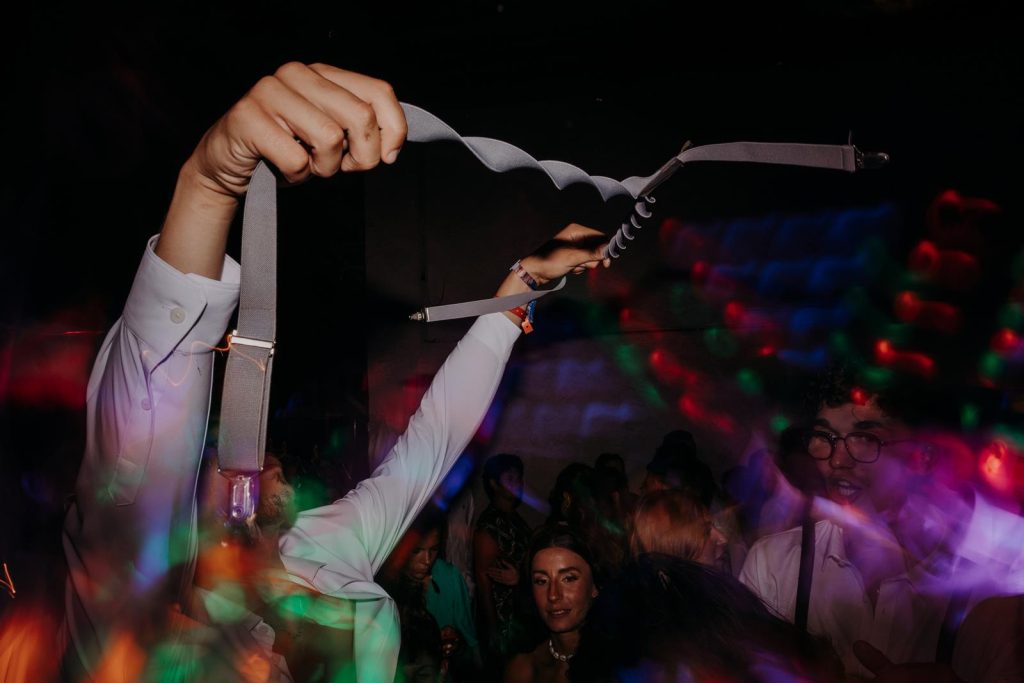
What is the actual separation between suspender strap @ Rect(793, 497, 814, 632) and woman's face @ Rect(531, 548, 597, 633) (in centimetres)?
91

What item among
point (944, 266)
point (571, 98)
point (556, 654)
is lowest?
point (556, 654)

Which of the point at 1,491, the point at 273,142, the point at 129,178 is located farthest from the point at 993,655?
the point at 129,178

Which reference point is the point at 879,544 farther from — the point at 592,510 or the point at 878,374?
the point at 878,374

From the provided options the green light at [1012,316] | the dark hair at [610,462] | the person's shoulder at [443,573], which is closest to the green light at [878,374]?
the green light at [1012,316]

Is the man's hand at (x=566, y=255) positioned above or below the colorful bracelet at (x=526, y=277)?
above

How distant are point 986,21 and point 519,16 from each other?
4.35 metres

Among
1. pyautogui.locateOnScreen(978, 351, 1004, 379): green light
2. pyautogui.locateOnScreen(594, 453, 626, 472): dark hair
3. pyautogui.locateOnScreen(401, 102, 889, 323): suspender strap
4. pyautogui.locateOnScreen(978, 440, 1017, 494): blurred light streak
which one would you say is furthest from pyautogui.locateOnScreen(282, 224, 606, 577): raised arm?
pyautogui.locateOnScreen(978, 351, 1004, 379): green light

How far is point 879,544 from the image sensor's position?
10.8 feet

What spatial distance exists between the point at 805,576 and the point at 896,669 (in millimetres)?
519

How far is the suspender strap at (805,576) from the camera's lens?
3.11m

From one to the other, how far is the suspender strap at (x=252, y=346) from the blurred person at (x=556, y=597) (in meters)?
2.55

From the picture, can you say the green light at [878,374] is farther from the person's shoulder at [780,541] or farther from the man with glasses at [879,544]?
the person's shoulder at [780,541]

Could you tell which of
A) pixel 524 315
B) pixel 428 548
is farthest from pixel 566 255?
pixel 428 548

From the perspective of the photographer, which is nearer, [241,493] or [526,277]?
[241,493]
